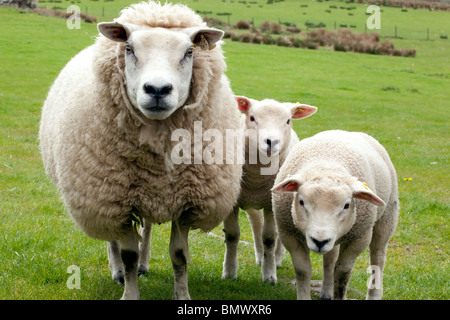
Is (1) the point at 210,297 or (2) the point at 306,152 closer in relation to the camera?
(2) the point at 306,152

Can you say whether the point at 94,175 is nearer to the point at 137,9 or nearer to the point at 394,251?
the point at 137,9

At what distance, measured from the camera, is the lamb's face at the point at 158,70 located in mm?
3529

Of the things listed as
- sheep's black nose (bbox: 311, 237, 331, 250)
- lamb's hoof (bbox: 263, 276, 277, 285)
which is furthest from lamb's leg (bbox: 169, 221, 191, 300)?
sheep's black nose (bbox: 311, 237, 331, 250)

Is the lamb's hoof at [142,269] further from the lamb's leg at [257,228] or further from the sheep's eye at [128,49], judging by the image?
the sheep's eye at [128,49]

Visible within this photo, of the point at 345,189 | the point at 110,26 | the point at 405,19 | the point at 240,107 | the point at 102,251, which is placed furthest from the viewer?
the point at 405,19

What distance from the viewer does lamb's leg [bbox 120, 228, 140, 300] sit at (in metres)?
4.30

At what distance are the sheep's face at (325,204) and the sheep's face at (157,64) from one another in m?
0.93

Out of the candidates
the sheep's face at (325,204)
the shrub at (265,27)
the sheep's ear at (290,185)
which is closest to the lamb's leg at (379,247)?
the sheep's face at (325,204)

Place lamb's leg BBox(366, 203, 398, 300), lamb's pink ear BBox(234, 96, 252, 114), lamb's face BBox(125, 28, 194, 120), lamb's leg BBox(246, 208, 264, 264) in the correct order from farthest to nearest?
lamb's leg BBox(246, 208, 264, 264)
lamb's pink ear BBox(234, 96, 252, 114)
lamb's leg BBox(366, 203, 398, 300)
lamb's face BBox(125, 28, 194, 120)

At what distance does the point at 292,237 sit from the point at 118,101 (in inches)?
62.3

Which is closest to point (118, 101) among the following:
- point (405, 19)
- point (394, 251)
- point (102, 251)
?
point (102, 251)

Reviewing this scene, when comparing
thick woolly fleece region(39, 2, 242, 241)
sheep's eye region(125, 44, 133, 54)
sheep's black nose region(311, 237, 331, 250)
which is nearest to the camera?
sheep's black nose region(311, 237, 331, 250)

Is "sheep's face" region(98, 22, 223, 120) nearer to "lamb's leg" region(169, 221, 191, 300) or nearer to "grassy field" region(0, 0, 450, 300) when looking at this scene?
"lamb's leg" region(169, 221, 191, 300)
